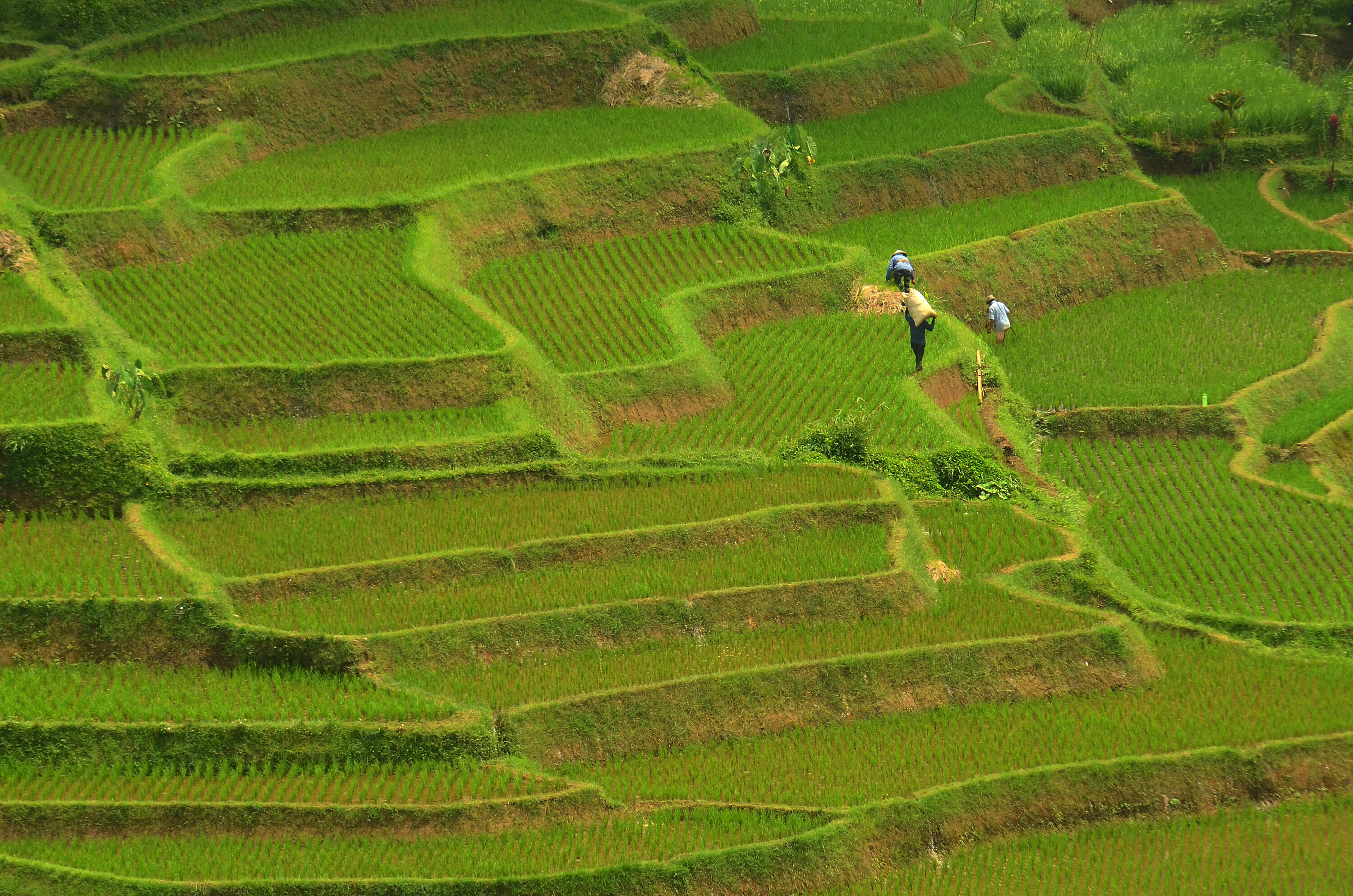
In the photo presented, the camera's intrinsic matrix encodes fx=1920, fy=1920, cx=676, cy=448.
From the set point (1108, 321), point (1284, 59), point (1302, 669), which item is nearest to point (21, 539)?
point (1302, 669)

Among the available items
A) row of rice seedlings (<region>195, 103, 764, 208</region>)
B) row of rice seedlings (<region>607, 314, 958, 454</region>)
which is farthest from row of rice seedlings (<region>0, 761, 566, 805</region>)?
row of rice seedlings (<region>195, 103, 764, 208</region>)

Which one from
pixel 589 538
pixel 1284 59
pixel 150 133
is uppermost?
pixel 150 133

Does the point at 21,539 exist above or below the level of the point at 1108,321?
above

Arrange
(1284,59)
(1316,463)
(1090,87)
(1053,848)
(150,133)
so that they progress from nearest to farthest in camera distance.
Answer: (1053,848) → (1316,463) → (150,133) → (1090,87) → (1284,59)

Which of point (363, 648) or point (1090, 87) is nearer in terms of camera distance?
point (363, 648)

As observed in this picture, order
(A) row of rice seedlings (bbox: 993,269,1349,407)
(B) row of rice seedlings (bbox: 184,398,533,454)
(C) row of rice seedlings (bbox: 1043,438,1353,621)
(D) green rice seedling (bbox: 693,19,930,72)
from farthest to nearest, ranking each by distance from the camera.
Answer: (D) green rice seedling (bbox: 693,19,930,72)
(A) row of rice seedlings (bbox: 993,269,1349,407)
(B) row of rice seedlings (bbox: 184,398,533,454)
(C) row of rice seedlings (bbox: 1043,438,1353,621)

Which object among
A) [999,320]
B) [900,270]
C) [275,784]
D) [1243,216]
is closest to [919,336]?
[900,270]

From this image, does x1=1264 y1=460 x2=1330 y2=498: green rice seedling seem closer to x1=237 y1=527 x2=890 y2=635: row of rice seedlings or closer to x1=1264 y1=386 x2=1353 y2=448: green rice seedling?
x1=1264 y1=386 x2=1353 y2=448: green rice seedling

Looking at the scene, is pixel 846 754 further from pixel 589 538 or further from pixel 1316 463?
pixel 1316 463
